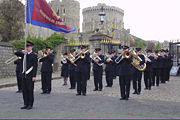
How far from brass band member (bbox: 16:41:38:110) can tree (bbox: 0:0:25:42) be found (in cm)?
2215

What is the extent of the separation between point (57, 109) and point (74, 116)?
1.04m

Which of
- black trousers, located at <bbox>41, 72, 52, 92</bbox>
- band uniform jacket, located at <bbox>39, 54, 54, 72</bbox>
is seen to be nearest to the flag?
band uniform jacket, located at <bbox>39, 54, 54, 72</bbox>

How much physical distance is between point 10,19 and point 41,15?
68.8 ft

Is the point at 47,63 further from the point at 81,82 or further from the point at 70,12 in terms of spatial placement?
the point at 70,12

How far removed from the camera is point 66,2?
8406 cm

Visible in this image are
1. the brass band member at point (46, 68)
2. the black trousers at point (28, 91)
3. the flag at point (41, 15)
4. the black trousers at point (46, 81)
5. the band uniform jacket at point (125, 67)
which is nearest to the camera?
the black trousers at point (28, 91)

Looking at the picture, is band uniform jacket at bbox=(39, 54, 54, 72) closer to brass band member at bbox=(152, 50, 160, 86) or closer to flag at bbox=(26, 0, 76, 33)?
flag at bbox=(26, 0, 76, 33)

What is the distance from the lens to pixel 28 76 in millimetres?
6570

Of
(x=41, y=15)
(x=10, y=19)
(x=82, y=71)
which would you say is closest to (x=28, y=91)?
(x=82, y=71)

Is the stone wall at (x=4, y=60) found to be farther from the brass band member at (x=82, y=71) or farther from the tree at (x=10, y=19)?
the tree at (x=10, y=19)

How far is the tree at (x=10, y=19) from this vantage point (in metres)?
27.4

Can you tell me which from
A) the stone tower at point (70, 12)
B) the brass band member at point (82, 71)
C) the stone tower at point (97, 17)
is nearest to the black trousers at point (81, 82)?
the brass band member at point (82, 71)

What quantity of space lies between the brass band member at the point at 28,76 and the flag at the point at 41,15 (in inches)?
70.1

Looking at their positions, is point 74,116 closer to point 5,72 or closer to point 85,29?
point 5,72
